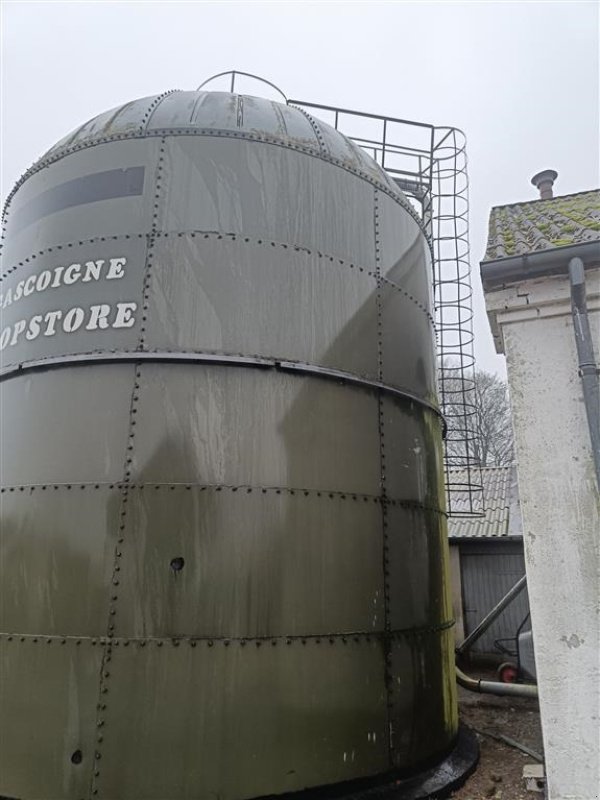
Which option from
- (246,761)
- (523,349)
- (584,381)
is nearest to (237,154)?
(523,349)

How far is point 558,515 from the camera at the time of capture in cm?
362

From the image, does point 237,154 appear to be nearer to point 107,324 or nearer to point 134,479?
point 107,324

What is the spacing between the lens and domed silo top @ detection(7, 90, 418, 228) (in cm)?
558

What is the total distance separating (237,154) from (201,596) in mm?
3871

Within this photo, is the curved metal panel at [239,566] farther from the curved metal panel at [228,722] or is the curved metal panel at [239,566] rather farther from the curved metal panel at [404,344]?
the curved metal panel at [404,344]

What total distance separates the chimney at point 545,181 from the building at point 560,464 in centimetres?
346

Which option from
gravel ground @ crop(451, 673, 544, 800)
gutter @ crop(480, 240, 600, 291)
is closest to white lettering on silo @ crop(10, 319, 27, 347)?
gutter @ crop(480, 240, 600, 291)

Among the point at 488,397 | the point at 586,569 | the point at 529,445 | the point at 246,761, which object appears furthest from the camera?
the point at 488,397

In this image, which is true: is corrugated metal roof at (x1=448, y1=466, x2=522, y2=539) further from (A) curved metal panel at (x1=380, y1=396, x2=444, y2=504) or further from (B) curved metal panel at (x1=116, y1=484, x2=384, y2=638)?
(B) curved metal panel at (x1=116, y1=484, x2=384, y2=638)

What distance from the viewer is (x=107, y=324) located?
4.85 metres

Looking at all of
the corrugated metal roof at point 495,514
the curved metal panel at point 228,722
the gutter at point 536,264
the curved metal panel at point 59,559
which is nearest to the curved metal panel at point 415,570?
the curved metal panel at point 228,722

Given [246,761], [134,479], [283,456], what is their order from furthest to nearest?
[283,456], [134,479], [246,761]

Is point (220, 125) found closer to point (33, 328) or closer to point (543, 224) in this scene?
point (33, 328)

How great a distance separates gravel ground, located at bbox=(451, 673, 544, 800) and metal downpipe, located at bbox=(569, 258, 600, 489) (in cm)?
336
